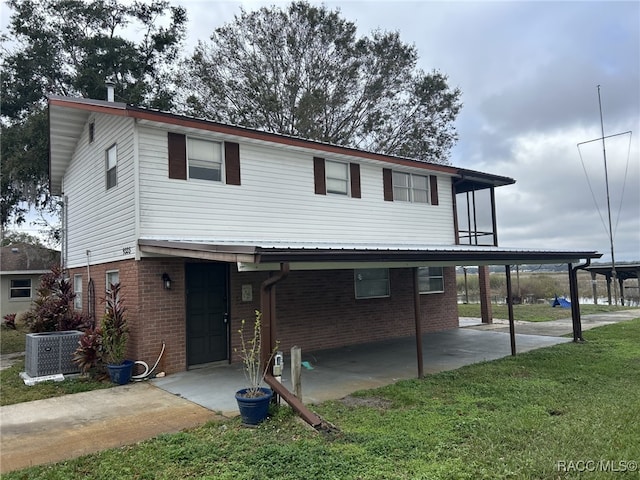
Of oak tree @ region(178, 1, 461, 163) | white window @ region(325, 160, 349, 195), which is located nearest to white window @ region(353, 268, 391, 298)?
white window @ region(325, 160, 349, 195)

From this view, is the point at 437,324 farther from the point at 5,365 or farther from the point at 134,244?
the point at 5,365

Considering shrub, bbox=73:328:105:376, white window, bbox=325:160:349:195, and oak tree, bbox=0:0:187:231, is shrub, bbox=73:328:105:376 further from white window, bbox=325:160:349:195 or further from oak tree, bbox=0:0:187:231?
oak tree, bbox=0:0:187:231

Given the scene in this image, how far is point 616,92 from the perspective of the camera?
2305 centimetres

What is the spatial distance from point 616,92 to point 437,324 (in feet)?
56.4

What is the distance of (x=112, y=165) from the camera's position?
10078mm

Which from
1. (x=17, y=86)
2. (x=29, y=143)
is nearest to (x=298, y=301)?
(x=29, y=143)

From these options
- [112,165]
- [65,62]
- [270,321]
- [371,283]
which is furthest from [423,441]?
[65,62]

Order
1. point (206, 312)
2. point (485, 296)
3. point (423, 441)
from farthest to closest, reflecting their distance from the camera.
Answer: point (485, 296) → point (206, 312) → point (423, 441)

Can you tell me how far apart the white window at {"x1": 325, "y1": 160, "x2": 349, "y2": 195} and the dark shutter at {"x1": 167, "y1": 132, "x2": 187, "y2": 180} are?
3.93 metres

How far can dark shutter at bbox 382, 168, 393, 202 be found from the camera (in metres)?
13.1

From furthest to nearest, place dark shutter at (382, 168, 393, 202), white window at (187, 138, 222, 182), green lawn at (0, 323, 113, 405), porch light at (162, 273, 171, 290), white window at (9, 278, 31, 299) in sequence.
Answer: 1. white window at (9, 278, 31, 299)
2. dark shutter at (382, 168, 393, 202)
3. white window at (187, 138, 222, 182)
4. porch light at (162, 273, 171, 290)
5. green lawn at (0, 323, 113, 405)

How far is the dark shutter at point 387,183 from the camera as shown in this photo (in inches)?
517

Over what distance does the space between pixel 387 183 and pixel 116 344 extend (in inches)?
323

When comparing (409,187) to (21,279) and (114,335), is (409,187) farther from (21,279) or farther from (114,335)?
(21,279)
